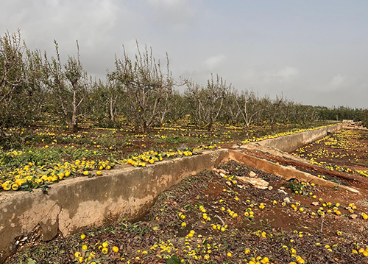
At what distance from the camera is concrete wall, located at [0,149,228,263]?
279 centimetres

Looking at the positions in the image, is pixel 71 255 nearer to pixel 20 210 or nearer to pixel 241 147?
pixel 20 210

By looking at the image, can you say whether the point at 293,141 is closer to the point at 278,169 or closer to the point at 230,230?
the point at 278,169

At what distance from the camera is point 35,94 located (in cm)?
1491

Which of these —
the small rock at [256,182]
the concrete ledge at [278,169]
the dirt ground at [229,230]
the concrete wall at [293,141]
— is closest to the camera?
the dirt ground at [229,230]

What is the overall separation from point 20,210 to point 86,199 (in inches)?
36.5

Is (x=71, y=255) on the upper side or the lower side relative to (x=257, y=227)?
upper

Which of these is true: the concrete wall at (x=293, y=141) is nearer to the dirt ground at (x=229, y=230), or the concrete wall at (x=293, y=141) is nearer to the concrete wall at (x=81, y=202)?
the dirt ground at (x=229, y=230)

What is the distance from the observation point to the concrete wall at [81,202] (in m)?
2.79

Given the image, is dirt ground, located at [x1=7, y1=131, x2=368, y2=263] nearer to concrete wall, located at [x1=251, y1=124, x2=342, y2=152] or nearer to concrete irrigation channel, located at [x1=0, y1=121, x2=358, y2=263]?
concrete irrigation channel, located at [x1=0, y1=121, x2=358, y2=263]

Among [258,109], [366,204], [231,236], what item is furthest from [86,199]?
[258,109]

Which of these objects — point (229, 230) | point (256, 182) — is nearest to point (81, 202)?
point (229, 230)

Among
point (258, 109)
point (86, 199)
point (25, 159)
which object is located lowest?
point (86, 199)

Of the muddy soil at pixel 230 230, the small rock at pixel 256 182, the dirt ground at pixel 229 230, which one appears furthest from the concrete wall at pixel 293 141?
the muddy soil at pixel 230 230

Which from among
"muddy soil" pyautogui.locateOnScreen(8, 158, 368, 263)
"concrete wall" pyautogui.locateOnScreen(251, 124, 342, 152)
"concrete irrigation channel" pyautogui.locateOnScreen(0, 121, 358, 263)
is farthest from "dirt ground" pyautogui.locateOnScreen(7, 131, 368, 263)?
"concrete wall" pyautogui.locateOnScreen(251, 124, 342, 152)
